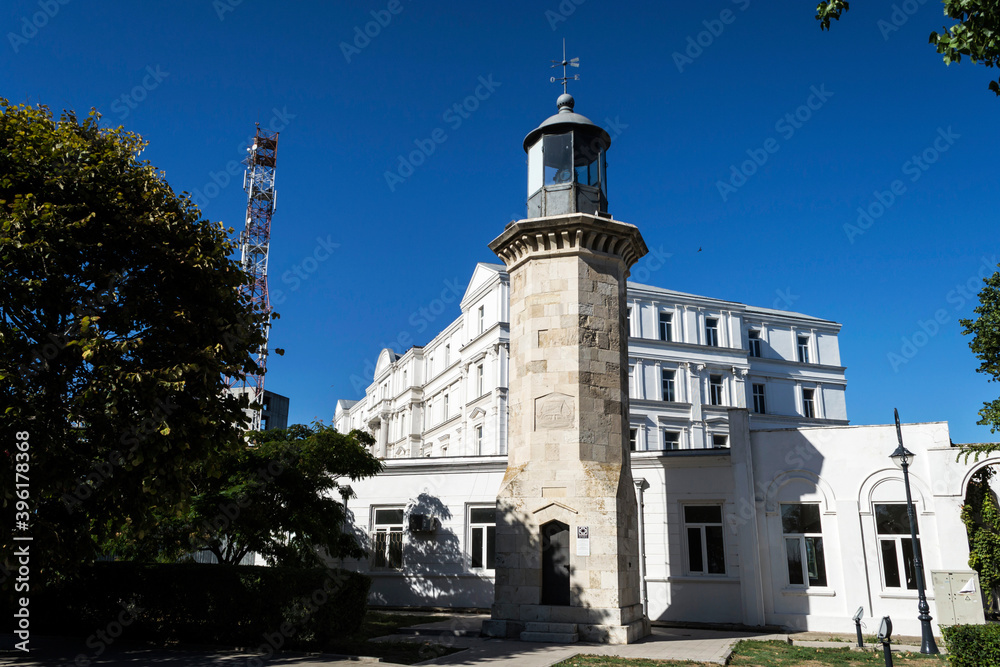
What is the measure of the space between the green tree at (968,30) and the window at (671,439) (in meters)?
34.9

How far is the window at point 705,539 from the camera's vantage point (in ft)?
63.7

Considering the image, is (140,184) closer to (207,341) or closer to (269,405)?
(207,341)

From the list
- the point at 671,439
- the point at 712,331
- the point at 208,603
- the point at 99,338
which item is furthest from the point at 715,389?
the point at 99,338

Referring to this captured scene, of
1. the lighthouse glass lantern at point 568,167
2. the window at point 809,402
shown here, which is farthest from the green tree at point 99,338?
the window at point 809,402

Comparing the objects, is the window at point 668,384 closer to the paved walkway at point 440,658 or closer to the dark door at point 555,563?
the paved walkway at point 440,658

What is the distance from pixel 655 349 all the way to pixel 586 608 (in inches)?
1140

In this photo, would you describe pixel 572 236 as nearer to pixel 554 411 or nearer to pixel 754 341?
pixel 554 411

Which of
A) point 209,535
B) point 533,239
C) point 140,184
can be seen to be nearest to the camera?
point 140,184

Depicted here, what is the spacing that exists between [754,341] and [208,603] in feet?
131

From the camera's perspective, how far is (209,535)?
15.0 meters

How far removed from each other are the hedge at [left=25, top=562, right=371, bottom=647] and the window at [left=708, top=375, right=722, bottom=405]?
109 ft

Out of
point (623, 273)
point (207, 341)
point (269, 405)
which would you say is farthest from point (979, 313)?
point (269, 405)

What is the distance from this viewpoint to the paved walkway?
36.2ft

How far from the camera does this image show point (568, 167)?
1731cm
